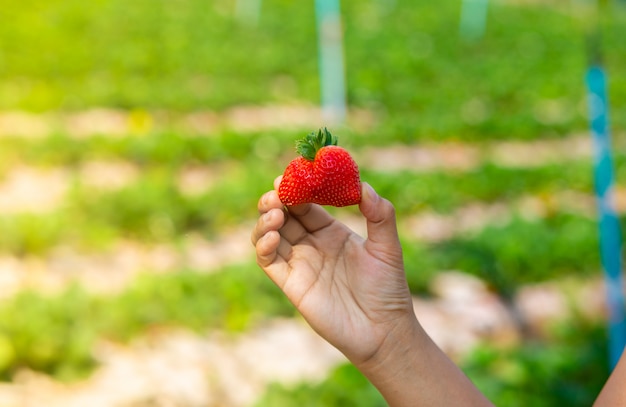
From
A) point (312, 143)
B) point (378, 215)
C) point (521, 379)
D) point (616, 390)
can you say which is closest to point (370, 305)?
point (378, 215)

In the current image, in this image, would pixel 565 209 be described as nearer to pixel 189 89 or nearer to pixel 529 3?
pixel 189 89

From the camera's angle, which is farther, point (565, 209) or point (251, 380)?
point (565, 209)

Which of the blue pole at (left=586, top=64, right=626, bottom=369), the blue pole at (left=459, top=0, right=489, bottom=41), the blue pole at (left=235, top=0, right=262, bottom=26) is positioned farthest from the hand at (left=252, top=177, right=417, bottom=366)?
the blue pole at (left=459, top=0, right=489, bottom=41)

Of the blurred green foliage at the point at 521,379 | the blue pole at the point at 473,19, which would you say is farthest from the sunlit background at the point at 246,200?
the blue pole at the point at 473,19

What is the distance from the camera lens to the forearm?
1180mm

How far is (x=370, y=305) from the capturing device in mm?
1177

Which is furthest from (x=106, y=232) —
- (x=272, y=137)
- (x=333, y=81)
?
(x=333, y=81)

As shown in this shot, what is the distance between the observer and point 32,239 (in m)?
3.14

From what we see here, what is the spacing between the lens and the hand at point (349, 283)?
1152 millimetres

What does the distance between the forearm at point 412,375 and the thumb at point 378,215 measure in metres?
0.16

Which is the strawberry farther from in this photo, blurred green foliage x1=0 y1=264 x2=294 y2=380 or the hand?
blurred green foliage x1=0 y1=264 x2=294 y2=380

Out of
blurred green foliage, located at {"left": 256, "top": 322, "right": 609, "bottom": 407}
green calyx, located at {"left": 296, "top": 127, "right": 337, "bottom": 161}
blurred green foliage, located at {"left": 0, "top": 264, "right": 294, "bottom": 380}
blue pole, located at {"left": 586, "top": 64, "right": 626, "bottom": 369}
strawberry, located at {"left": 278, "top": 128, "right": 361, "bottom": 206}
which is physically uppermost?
green calyx, located at {"left": 296, "top": 127, "right": 337, "bottom": 161}

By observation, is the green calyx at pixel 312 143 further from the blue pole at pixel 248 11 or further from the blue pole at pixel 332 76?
the blue pole at pixel 248 11

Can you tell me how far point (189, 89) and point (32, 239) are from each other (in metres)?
2.79
